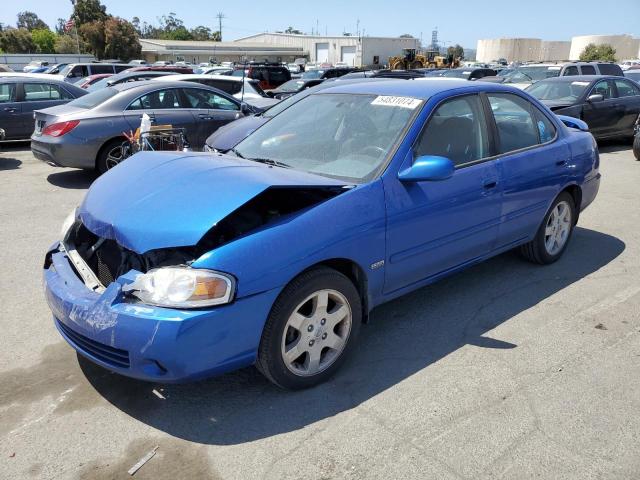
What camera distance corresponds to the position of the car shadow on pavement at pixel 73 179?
27.6 feet

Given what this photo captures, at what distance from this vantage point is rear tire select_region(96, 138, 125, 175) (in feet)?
27.5

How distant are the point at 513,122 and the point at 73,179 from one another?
692cm

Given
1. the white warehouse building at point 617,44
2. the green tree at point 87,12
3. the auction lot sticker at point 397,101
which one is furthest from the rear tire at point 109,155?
A: the white warehouse building at point 617,44

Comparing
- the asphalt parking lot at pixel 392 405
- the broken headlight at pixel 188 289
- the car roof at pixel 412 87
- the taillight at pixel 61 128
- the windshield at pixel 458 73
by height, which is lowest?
the asphalt parking lot at pixel 392 405

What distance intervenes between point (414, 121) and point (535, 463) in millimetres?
2158

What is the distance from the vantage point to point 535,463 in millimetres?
2664

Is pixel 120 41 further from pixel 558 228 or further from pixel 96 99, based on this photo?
pixel 558 228

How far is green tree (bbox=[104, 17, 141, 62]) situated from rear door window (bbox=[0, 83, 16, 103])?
56.2 metres

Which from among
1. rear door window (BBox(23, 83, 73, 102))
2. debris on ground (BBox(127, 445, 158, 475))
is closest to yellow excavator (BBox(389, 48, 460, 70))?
rear door window (BBox(23, 83, 73, 102))

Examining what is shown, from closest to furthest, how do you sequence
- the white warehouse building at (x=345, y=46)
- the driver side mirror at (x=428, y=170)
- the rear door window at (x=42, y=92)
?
the driver side mirror at (x=428, y=170) < the rear door window at (x=42, y=92) < the white warehouse building at (x=345, y=46)

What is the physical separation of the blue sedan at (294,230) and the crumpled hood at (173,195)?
0.01 metres

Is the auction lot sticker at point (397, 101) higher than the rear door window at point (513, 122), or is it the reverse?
the auction lot sticker at point (397, 101)

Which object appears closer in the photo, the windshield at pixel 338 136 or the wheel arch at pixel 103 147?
the windshield at pixel 338 136

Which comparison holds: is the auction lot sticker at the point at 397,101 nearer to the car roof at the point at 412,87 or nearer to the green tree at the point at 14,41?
the car roof at the point at 412,87
